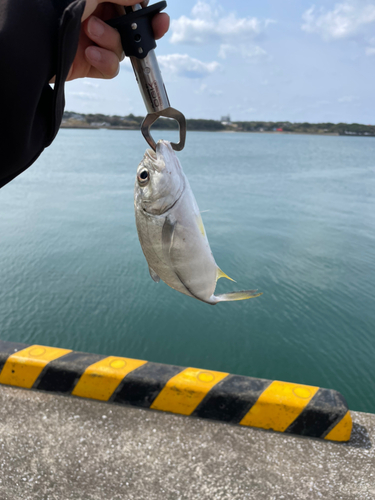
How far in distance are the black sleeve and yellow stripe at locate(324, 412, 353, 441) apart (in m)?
2.94

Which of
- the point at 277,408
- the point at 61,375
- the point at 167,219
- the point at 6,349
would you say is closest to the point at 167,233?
the point at 167,219

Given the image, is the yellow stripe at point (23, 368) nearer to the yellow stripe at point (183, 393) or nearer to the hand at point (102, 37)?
the yellow stripe at point (183, 393)

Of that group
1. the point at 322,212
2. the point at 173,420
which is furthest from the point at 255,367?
the point at 322,212

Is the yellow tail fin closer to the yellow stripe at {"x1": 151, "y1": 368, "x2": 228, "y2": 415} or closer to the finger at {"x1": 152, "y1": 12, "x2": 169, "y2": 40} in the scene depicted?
the finger at {"x1": 152, "y1": 12, "x2": 169, "y2": 40}

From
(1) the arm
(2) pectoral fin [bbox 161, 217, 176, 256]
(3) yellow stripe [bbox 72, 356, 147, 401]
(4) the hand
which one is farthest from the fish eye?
(3) yellow stripe [bbox 72, 356, 147, 401]

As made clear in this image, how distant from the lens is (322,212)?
37.0 ft

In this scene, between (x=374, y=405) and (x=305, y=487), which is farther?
(x=374, y=405)

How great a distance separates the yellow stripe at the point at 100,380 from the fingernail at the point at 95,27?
104 inches

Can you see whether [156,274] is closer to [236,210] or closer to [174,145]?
[174,145]

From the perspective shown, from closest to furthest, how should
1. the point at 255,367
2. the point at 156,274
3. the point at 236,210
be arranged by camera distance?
the point at 156,274 → the point at 255,367 → the point at 236,210

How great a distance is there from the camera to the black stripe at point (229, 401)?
9.54 ft

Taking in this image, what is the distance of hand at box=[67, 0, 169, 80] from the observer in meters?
1.15

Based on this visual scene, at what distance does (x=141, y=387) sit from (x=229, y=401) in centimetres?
75

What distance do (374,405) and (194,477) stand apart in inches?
100
